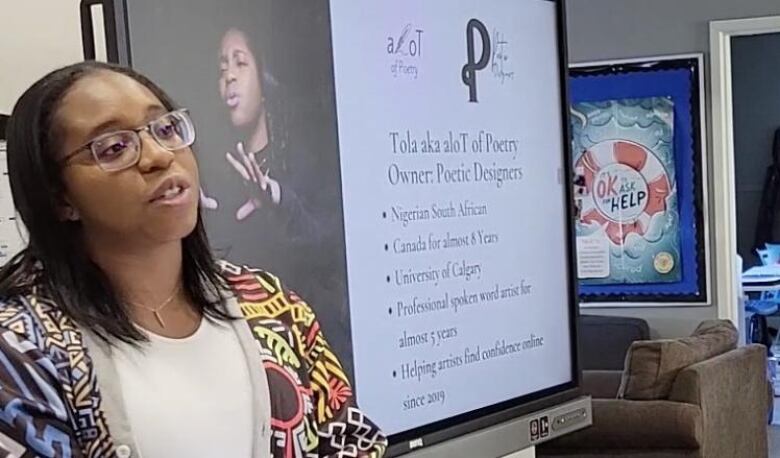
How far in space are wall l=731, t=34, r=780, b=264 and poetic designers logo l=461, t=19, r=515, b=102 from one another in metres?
6.23

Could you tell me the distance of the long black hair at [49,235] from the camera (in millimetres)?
1217

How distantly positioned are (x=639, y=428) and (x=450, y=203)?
1730mm

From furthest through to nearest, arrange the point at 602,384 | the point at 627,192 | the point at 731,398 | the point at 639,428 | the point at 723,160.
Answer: the point at 627,192
the point at 723,160
the point at 602,384
the point at 731,398
the point at 639,428

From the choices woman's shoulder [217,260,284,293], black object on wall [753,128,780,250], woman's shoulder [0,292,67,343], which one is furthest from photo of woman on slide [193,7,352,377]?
black object on wall [753,128,780,250]

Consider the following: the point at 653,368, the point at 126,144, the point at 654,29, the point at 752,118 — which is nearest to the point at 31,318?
the point at 126,144

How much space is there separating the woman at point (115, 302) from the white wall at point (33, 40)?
1.96 feet

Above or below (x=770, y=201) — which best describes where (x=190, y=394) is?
above

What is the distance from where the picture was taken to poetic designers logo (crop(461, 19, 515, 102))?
2486 millimetres

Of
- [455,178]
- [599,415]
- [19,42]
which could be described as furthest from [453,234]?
[599,415]

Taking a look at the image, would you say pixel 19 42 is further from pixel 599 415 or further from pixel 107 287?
pixel 599 415

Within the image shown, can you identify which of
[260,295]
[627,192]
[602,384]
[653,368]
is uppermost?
[260,295]

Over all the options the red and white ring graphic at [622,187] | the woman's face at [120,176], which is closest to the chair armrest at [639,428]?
the red and white ring graphic at [622,187]

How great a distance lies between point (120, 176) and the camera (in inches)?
48.4

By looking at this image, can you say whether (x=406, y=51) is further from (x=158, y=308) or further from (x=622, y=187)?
(x=622, y=187)
